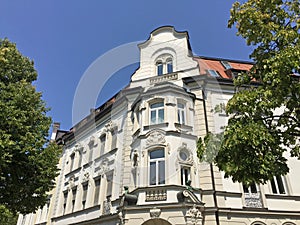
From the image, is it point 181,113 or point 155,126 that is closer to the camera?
point 155,126

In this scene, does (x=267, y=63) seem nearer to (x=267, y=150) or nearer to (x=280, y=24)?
(x=280, y=24)

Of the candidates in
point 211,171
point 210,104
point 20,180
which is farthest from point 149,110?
point 20,180

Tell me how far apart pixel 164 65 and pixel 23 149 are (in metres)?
10.3

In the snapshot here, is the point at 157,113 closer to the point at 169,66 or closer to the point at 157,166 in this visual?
the point at 157,166

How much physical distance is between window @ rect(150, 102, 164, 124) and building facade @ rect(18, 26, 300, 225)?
0.06 m

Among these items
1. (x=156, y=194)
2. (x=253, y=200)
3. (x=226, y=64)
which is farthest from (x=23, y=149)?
(x=226, y=64)

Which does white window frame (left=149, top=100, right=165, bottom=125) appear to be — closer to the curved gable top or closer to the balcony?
the balcony

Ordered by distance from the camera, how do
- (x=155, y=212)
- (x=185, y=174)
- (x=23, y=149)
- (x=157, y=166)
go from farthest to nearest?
(x=157, y=166) < (x=185, y=174) < (x=155, y=212) < (x=23, y=149)

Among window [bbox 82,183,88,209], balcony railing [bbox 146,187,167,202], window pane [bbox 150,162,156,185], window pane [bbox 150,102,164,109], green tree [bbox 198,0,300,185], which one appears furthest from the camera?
window [bbox 82,183,88,209]

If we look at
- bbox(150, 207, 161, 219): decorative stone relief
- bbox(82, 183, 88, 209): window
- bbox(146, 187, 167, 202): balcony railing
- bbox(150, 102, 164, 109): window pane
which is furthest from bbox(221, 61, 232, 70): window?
bbox(82, 183, 88, 209): window

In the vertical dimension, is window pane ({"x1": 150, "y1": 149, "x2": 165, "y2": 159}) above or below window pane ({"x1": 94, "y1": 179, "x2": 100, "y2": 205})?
above

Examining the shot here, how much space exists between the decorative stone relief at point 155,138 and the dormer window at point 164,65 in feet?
16.4

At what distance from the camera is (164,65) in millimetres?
17172

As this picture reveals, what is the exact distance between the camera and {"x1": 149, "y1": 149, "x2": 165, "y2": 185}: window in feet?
41.1
